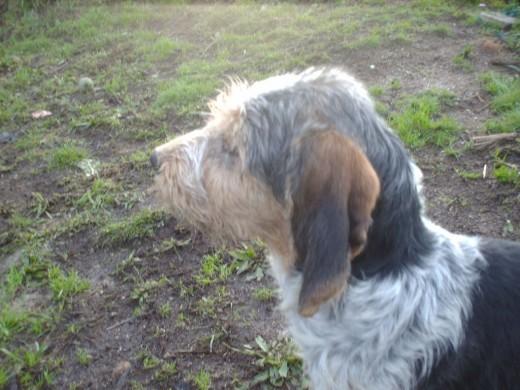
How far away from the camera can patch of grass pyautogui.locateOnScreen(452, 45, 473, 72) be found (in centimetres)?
750

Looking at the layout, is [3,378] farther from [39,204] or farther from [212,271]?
[39,204]

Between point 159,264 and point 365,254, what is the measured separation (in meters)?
2.62

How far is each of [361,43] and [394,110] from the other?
6.85 feet

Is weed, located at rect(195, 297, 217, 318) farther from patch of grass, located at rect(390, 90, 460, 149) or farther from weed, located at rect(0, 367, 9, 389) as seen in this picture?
patch of grass, located at rect(390, 90, 460, 149)

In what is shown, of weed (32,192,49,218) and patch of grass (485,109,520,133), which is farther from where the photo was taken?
patch of grass (485,109,520,133)

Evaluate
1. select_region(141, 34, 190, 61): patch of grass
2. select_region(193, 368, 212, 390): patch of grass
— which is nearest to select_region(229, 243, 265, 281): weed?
select_region(193, 368, 212, 390): patch of grass

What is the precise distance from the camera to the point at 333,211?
2.45m

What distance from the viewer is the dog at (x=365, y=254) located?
2.57m

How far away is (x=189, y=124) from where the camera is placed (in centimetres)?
689

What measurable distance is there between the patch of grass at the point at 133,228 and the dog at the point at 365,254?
2394 mm

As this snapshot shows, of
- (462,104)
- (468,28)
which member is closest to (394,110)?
(462,104)

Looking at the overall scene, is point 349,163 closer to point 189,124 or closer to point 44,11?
point 189,124

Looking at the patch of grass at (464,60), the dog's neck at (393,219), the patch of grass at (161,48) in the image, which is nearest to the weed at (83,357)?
the dog's neck at (393,219)

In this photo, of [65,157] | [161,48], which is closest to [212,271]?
[65,157]
